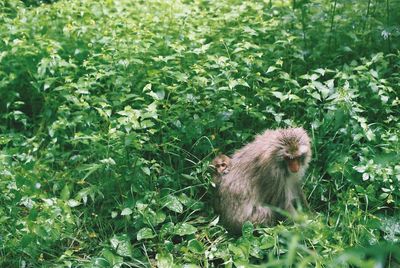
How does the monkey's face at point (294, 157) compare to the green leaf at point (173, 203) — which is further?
the green leaf at point (173, 203)

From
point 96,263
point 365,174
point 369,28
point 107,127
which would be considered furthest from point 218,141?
point 369,28

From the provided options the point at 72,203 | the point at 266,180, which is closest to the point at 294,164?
the point at 266,180

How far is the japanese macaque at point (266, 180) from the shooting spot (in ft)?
14.7

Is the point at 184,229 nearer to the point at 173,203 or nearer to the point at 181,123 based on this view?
the point at 173,203

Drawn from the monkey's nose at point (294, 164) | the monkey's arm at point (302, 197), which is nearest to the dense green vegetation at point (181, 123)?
the monkey's arm at point (302, 197)

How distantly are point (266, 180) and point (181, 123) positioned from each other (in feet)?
3.37

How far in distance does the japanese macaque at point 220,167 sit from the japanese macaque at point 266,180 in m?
0.10

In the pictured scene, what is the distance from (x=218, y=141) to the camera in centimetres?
535

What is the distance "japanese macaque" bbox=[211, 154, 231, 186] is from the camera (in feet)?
15.9

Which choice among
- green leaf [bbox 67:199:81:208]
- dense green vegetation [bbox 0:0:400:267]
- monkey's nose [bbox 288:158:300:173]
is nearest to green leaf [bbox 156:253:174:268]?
dense green vegetation [bbox 0:0:400:267]

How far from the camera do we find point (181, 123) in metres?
5.24

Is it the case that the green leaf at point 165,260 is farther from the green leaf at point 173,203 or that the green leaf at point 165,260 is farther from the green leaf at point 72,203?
the green leaf at point 72,203

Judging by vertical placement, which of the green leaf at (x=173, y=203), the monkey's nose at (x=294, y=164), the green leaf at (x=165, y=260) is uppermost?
the monkey's nose at (x=294, y=164)

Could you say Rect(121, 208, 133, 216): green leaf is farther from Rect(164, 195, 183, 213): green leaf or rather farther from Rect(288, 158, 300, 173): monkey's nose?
Rect(288, 158, 300, 173): monkey's nose
